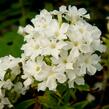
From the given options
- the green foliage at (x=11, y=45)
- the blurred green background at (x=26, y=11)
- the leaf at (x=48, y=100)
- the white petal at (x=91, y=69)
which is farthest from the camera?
the blurred green background at (x=26, y=11)

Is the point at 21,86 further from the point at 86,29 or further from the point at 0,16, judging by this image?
the point at 0,16

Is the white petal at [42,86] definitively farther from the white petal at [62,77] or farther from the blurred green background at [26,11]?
the blurred green background at [26,11]

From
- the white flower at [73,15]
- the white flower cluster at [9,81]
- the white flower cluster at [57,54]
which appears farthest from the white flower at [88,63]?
the white flower cluster at [9,81]

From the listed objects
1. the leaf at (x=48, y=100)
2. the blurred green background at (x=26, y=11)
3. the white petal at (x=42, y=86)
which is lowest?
the leaf at (x=48, y=100)

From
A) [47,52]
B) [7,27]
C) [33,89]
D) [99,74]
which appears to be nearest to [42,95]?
[33,89]

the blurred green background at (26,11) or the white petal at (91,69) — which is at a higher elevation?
the blurred green background at (26,11)

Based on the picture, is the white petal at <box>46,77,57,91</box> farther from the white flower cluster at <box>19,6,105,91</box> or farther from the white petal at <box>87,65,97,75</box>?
the white petal at <box>87,65,97,75</box>

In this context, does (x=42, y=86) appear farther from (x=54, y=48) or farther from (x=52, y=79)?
(x=54, y=48)

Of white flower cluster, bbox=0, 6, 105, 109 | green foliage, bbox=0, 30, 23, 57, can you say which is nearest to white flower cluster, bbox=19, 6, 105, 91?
white flower cluster, bbox=0, 6, 105, 109
